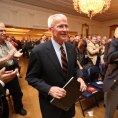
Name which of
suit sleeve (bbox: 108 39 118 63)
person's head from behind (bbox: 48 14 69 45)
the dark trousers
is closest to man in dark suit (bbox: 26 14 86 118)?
person's head from behind (bbox: 48 14 69 45)

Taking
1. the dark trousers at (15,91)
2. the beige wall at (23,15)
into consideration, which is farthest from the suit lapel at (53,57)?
the beige wall at (23,15)

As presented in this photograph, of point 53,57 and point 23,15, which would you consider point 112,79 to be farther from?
point 23,15

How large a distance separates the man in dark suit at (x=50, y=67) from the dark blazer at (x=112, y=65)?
70 cm

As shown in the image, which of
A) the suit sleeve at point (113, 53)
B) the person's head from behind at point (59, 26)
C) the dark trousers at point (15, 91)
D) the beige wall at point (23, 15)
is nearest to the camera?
the person's head from behind at point (59, 26)

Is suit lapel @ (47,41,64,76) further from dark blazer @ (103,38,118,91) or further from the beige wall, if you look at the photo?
the beige wall

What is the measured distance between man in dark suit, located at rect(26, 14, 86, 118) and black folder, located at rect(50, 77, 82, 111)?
8 centimetres

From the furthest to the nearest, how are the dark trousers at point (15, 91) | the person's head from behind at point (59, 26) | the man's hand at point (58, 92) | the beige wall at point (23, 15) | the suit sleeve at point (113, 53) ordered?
1. the beige wall at point (23, 15)
2. the dark trousers at point (15, 91)
3. the suit sleeve at point (113, 53)
4. the person's head from behind at point (59, 26)
5. the man's hand at point (58, 92)

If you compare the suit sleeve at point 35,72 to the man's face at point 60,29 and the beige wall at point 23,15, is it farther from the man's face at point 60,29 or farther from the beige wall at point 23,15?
the beige wall at point 23,15

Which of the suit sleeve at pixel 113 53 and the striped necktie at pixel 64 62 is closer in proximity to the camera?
the striped necktie at pixel 64 62

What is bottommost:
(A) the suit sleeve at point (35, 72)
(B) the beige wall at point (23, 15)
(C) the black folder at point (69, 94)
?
(C) the black folder at point (69, 94)

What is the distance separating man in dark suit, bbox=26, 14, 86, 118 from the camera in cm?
157

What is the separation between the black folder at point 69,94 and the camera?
150cm

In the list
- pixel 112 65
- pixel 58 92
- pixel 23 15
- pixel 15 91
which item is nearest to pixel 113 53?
pixel 112 65

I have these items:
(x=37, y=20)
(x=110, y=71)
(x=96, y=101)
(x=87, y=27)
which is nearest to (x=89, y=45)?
(x=96, y=101)
